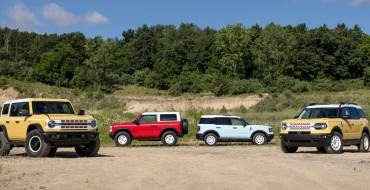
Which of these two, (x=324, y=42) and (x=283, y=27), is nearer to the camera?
(x=324, y=42)

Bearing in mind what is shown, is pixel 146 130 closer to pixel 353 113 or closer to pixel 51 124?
pixel 353 113

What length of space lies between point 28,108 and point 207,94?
212 feet

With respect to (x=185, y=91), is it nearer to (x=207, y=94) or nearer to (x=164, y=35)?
(x=207, y=94)

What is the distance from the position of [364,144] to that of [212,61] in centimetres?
8411

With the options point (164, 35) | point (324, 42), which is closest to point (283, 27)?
point (324, 42)

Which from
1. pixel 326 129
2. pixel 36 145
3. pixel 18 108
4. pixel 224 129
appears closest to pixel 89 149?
pixel 36 145

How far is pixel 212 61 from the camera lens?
10631 cm

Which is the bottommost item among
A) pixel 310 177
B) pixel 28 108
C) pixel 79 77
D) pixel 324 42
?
pixel 310 177

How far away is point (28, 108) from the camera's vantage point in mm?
19078

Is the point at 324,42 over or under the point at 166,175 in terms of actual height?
over

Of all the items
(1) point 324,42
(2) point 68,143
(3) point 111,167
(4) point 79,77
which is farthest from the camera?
(1) point 324,42

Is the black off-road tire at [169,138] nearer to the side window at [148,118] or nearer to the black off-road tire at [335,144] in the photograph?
the side window at [148,118]

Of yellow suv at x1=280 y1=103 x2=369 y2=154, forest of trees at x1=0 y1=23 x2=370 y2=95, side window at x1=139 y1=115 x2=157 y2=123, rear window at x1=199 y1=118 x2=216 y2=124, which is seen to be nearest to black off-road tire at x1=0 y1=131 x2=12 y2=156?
yellow suv at x1=280 y1=103 x2=369 y2=154

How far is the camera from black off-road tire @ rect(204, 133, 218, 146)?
98.3ft
